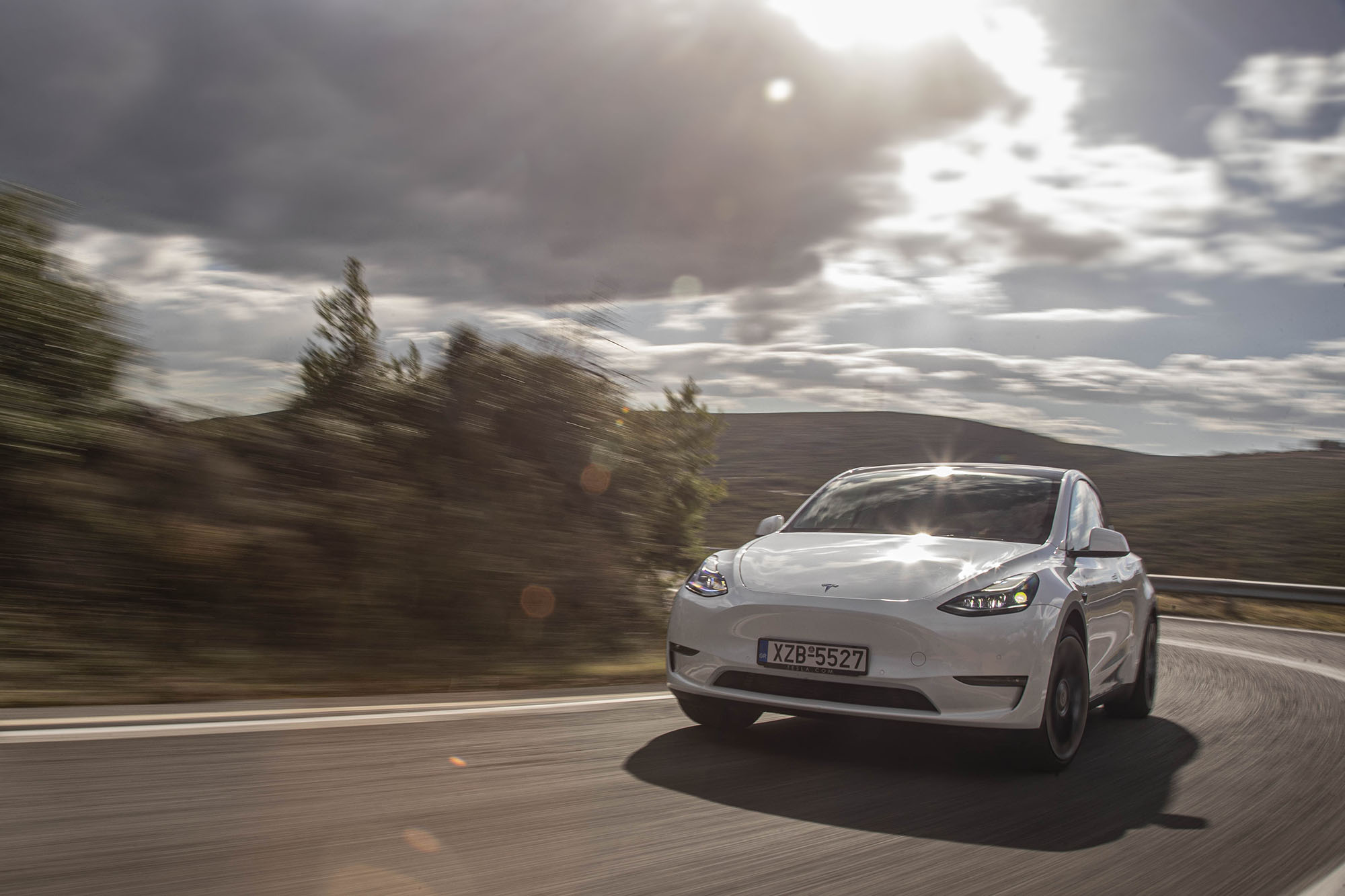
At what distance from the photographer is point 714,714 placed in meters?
5.54

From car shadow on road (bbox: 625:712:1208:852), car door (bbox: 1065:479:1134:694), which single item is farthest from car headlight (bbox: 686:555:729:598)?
car door (bbox: 1065:479:1134:694)

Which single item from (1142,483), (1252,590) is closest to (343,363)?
(1252,590)

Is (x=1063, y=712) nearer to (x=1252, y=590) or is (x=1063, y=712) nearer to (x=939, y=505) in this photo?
(x=939, y=505)

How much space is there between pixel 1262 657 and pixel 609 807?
1011cm

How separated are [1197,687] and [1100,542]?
408 centimetres

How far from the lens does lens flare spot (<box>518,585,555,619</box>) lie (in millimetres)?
9383

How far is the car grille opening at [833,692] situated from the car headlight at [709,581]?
0.43 metres

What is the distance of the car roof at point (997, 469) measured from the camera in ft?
21.5

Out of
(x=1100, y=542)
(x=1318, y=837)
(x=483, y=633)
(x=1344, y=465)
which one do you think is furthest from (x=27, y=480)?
(x=1344, y=465)

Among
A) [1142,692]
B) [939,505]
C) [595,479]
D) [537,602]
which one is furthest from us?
[595,479]

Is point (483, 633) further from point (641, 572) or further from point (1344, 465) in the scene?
point (1344, 465)

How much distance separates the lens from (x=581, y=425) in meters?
10.7

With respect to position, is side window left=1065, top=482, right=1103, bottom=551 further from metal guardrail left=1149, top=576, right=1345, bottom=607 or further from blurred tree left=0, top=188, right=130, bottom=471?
metal guardrail left=1149, top=576, right=1345, bottom=607

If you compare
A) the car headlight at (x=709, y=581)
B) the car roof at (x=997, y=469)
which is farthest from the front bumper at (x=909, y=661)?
the car roof at (x=997, y=469)
